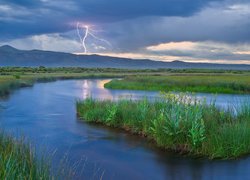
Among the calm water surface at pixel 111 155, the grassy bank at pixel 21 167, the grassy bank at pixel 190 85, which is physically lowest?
the calm water surface at pixel 111 155

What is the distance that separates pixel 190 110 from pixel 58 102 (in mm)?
24573

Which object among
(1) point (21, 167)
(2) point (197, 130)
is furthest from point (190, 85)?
(1) point (21, 167)

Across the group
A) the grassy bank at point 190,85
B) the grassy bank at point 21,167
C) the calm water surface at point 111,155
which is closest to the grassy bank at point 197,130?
the calm water surface at point 111,155

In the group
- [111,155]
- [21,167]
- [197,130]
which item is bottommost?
[111,155]

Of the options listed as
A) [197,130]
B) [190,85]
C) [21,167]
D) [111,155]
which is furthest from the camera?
[190,85]

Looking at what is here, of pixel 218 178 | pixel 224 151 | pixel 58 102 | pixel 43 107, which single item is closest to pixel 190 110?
pixel 224 151

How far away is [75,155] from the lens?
16094 mm

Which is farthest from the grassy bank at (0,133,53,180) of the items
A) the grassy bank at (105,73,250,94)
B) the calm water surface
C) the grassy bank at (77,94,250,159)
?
the grassy bank at (105,73,250,94)

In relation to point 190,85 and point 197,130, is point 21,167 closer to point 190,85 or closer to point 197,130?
point 197,130

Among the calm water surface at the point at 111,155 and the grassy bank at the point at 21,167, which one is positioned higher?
the grassy bank at the point at 21,167

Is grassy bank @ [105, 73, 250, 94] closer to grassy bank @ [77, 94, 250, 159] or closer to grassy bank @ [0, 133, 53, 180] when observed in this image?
grassy bank @ [77, 94, 250, 159]

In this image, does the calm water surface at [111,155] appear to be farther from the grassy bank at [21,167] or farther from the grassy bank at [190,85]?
the grassy bank at [190,85]

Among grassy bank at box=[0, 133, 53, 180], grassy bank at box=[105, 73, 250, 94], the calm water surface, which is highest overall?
grassy bank at box=[0, 133, 53, 180]

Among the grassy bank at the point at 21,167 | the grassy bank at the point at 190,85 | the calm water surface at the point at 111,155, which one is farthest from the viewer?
the grassy bank at the point at 190,85
